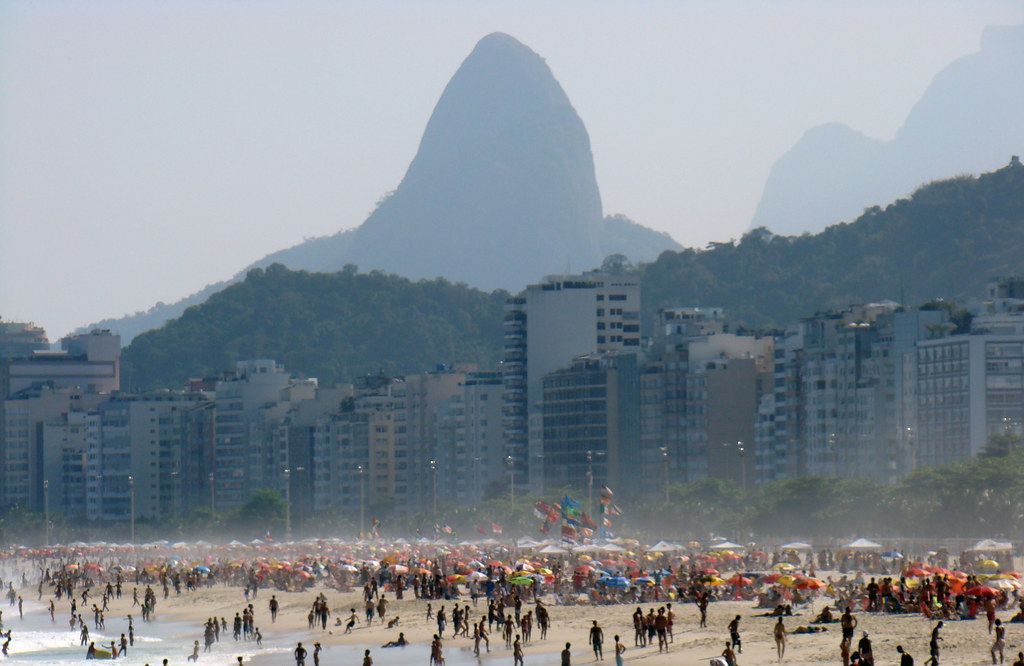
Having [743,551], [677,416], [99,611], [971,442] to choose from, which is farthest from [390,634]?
[677,416]

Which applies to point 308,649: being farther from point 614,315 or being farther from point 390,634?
point 614,315

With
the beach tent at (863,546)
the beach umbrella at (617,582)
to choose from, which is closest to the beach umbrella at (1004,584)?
the beach umbrella at (617,582)

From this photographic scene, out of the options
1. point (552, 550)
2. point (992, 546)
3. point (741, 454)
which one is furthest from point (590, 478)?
point (992, 546)

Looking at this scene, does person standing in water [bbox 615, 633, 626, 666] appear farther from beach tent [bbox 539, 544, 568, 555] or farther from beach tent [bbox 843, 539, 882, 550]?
beach tent [bbox 539, 544, 568, 555]

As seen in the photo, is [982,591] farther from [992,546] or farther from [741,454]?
[741,454]

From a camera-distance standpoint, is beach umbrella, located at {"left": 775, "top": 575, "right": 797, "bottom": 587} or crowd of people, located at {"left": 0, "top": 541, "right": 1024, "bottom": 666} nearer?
crowd of people, located at {"left": 0, "top": 541, "right": 1024, "bottom": 666}

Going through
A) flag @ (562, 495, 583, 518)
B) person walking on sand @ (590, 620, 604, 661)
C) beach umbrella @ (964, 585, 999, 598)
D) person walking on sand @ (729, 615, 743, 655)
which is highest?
beach umbrella @ (964, 585, 999, 598)

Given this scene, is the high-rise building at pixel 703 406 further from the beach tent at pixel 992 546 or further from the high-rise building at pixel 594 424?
the beach tent at pixel 992 546

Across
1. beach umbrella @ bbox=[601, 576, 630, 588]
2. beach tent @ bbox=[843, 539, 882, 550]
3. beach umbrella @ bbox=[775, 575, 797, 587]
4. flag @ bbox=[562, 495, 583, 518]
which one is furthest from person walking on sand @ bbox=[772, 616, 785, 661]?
flag @ bbox=[562, 495, 583, 518]
